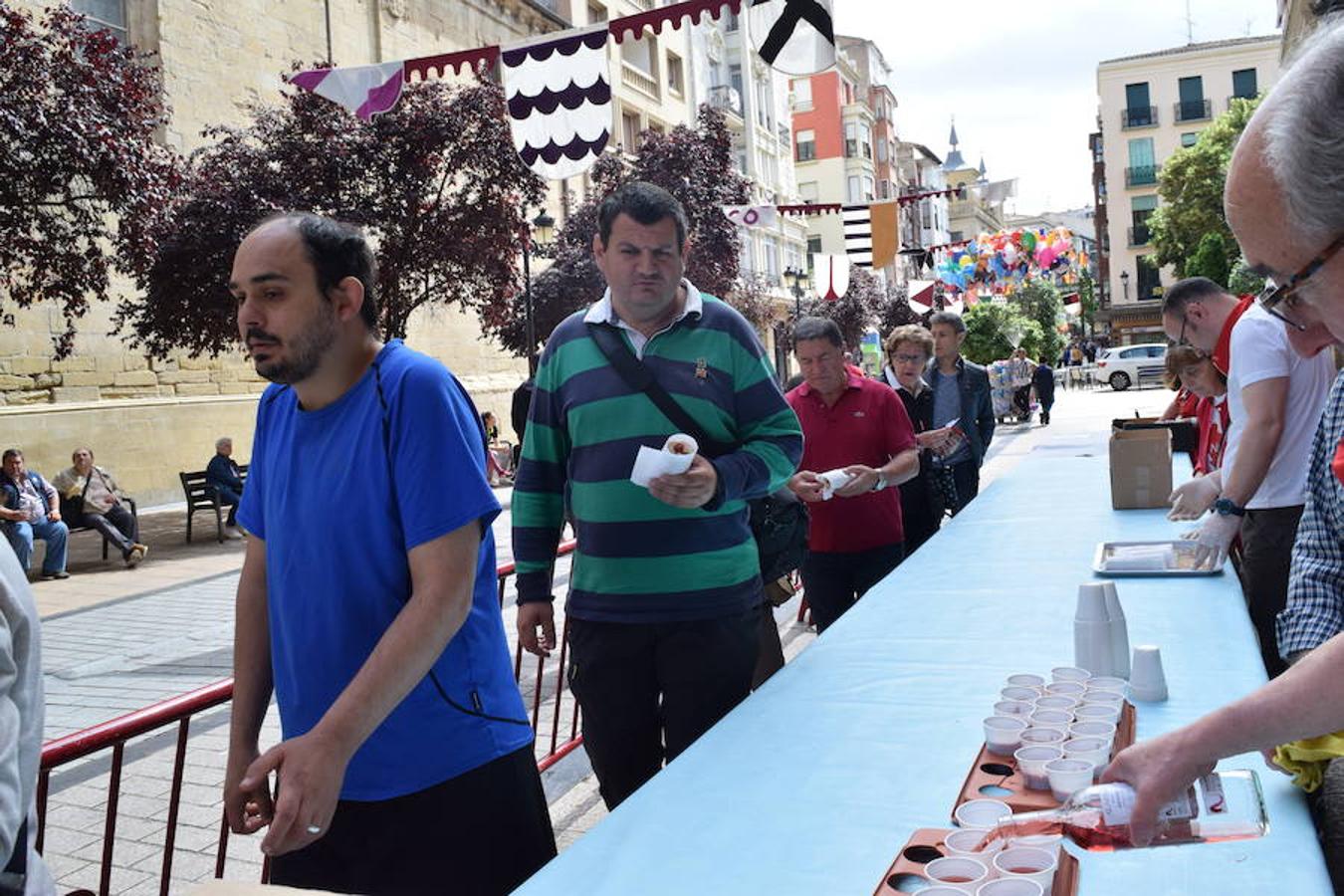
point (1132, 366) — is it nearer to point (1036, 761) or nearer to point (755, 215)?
point (755, 215)

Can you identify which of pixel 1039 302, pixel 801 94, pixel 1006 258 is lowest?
pixel 1039 302

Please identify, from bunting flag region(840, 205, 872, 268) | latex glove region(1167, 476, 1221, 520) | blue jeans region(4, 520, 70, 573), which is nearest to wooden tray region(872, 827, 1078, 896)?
latex glove region(1167, 476, 1221, 520)

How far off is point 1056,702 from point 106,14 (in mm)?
17901

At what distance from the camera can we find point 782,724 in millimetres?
2391

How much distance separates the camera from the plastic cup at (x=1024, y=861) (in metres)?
1.40

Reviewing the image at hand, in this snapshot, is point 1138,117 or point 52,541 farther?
point 1138,117

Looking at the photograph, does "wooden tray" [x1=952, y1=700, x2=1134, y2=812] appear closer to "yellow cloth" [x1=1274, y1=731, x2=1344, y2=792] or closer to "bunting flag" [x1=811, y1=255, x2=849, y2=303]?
"yellow cloth" [x1=1274, y1=731, x2=1344, y2=792]

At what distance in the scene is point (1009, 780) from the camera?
180 cm

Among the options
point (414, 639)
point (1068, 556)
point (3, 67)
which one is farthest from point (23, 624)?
point (3, 67)

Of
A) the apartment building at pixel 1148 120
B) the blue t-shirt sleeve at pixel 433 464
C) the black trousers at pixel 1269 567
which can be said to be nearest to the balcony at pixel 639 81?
the black trousers at pixel 1269 567

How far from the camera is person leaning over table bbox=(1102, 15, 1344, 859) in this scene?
3.61 ft

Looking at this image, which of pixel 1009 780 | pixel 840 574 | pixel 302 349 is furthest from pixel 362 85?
pixel 1009 780

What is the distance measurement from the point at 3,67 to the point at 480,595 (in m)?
9.82

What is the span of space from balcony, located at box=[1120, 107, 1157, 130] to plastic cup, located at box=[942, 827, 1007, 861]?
62861 millimetres
